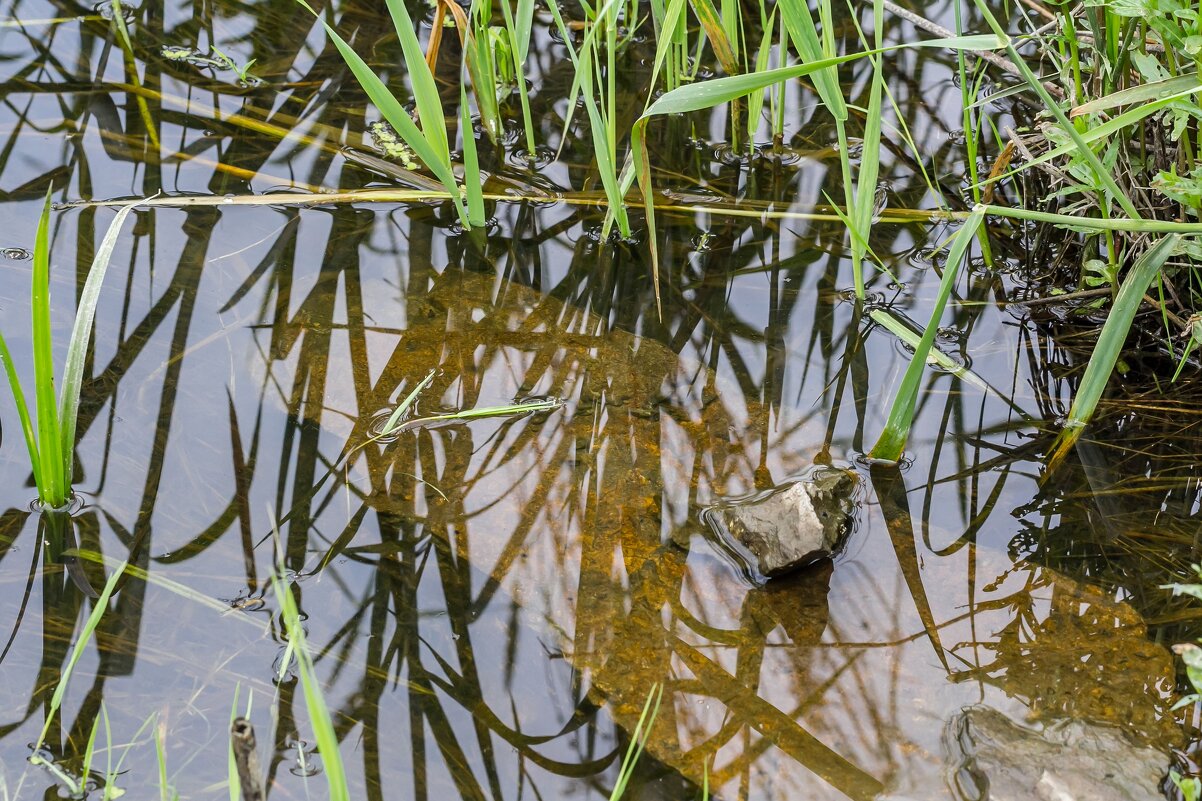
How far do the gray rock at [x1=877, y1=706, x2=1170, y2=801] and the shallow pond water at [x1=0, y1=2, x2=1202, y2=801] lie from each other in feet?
0.11

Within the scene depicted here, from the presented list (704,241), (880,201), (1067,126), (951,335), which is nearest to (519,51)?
(704,241)

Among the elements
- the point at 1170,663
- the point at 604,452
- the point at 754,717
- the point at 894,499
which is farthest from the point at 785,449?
the point at 1170,663

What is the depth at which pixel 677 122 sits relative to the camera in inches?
134

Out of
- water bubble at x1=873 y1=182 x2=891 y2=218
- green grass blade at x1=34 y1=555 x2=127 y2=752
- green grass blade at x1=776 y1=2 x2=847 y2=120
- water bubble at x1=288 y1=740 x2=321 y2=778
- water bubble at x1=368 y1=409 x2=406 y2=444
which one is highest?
green grass blade at x1=776 y1=2 x2=847 y2=120

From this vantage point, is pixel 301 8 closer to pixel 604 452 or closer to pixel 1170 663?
pixel 604 452

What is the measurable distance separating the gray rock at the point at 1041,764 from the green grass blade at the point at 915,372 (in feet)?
2.20

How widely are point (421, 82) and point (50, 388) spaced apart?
1181 mm

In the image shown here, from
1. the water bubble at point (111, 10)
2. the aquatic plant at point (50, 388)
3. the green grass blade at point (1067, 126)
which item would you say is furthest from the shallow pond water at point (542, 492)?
the green grass blade at point (1067, 126)

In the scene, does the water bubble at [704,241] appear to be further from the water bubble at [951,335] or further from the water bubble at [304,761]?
the water bubble at [304,761]

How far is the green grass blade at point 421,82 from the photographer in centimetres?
241

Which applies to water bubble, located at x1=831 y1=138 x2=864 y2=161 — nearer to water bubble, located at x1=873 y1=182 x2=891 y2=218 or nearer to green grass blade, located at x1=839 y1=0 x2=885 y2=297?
water bubble, located at x1=873 y1=182 x2=891 y2=218

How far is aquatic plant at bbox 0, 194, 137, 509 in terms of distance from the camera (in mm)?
1842

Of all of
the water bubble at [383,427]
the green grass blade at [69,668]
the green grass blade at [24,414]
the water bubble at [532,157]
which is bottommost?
the green grass blade at [69,668]

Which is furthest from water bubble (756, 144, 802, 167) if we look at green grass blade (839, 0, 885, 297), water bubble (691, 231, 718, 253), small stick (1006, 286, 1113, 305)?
small stick (1006, 286, 1113, 305)
